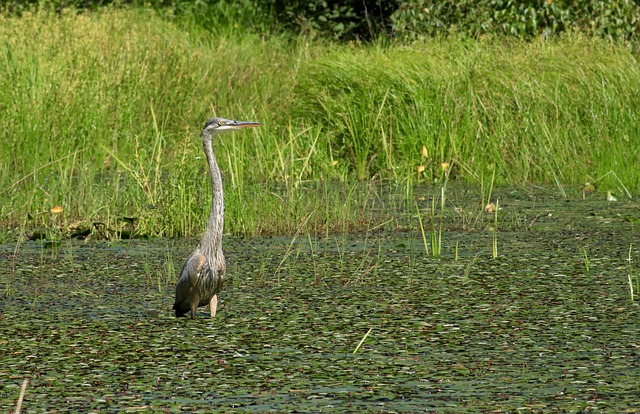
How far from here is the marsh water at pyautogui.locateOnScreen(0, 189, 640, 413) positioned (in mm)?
3867

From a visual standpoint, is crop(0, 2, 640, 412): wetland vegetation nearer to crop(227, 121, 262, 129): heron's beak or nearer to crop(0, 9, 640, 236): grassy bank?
crop(0, 9, 640, 236): grassy bank

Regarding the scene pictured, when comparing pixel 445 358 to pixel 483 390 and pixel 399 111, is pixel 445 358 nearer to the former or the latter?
pixel 483 390

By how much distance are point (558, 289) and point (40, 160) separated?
4832 mm

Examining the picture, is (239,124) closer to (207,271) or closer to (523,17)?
(207,271)

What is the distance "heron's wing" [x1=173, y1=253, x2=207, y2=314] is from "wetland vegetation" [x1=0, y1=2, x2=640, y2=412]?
0.30ft

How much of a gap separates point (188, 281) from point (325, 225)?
2.56 meters

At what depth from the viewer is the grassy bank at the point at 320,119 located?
855 cm

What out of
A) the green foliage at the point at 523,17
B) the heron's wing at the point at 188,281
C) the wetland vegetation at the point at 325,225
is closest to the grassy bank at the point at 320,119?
the wetland vegetation at the point at 325,225

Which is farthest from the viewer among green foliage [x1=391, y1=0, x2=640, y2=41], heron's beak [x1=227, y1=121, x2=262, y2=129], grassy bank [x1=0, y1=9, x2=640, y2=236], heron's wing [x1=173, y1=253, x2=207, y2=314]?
green foliage [x1=391, y1=0, x2=640, y2=41]

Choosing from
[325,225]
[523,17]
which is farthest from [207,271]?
[523,17]

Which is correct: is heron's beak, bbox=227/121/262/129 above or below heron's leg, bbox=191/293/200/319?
above

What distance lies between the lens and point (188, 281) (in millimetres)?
5082

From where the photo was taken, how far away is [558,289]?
565 centimetres

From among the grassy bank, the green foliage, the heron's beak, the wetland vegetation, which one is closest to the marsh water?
the wetland vegetation
